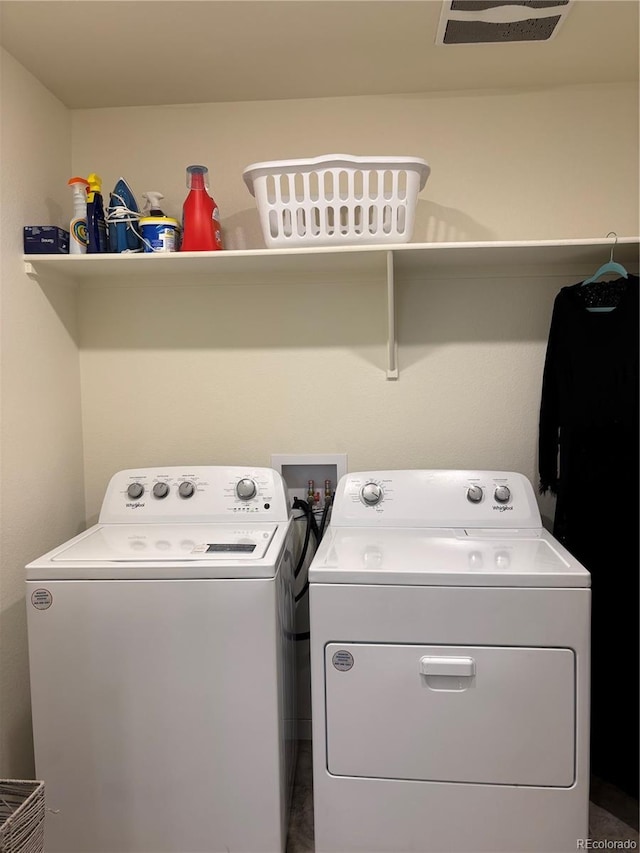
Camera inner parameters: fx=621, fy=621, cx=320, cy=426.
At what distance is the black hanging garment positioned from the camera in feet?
6.27

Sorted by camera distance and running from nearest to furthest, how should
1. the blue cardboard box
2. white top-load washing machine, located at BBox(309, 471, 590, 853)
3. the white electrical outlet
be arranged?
white top-load washing machine, located at BBox(309, 471, 590, 853), the blue cardboard box, the white electrical outlet

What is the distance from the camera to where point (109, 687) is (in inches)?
63.2

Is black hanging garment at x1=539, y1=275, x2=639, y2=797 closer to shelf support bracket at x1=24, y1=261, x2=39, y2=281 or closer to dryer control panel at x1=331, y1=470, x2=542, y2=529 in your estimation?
dryer control panel at x1=331, y1=470, x2=542, y2=529

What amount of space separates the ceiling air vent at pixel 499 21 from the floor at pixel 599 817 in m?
2.32

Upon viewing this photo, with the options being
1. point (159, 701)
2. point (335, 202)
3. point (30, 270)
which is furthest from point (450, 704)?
point (30, 270)

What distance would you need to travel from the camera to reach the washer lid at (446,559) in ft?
4.98

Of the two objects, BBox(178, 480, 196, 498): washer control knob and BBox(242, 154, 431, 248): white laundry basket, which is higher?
BBox(242, 154, 431, 248): white laundry basket

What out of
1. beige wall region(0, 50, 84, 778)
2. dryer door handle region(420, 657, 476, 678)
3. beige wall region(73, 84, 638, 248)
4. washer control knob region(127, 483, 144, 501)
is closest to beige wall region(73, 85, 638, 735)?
beige wall region(73, 84, 638, 248)

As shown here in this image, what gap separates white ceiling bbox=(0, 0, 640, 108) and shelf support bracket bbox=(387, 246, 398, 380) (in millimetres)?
626

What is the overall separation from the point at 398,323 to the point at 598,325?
0.65 m

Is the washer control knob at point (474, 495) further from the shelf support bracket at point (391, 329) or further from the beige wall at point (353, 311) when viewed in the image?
the shelf support bracket at point (391, 329)

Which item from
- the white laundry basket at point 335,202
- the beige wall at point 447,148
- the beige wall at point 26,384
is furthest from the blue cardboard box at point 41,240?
the white laundry basket at point 335,202

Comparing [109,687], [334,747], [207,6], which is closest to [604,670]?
[334,747]

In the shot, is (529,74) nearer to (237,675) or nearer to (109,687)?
(237,675)
